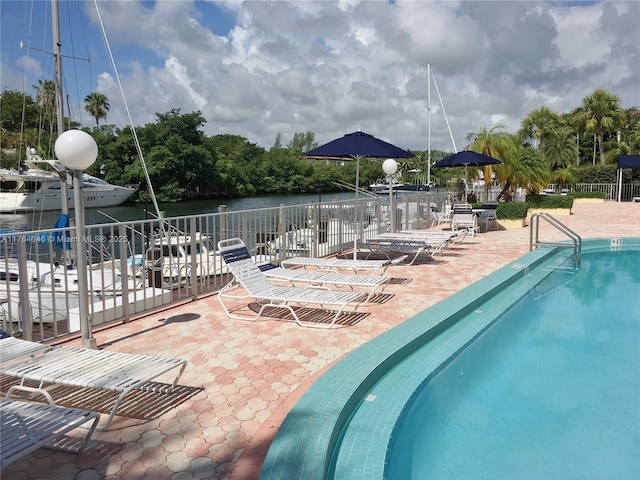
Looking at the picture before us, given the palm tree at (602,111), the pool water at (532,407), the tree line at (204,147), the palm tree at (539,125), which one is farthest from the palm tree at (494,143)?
the palm tree at (539,125)

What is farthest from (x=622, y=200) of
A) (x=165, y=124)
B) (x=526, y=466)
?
(x=165, y=124)

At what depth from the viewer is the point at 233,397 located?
371cm

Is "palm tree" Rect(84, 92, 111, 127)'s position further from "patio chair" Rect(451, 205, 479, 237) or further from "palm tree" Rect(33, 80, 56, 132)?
"patio chair" Rect(451, 205, 479, 237)

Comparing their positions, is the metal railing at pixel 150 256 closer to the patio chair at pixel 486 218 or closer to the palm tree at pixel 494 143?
the patio chair at pixel 486 218

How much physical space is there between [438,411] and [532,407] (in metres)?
0.87

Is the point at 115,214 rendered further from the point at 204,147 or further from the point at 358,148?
the point at 358,148

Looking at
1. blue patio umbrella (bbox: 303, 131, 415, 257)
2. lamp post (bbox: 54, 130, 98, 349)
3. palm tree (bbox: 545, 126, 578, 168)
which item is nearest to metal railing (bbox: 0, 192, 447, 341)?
lamp post (bbox: 54, 130, 98, 349)

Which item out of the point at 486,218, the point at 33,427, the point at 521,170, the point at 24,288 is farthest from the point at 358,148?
the point at 521,170

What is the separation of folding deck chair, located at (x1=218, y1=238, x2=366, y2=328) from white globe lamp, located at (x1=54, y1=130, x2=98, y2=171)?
2102 millimetres

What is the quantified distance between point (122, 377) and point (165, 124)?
2133 inches

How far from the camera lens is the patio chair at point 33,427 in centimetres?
239

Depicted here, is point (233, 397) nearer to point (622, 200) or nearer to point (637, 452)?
point (637, 452)

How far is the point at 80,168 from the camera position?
14.6 ft

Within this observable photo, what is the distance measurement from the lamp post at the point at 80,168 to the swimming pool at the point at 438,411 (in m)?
2.16
